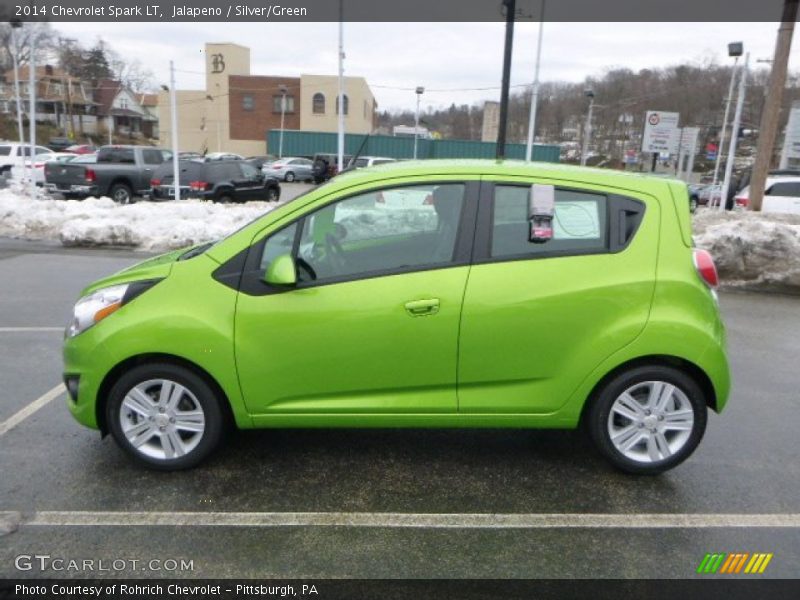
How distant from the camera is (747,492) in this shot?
11.4 ft

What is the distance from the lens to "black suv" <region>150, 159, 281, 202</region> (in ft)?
57.1

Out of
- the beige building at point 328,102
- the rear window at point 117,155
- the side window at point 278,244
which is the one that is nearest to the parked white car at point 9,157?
the rear window at point 117,155

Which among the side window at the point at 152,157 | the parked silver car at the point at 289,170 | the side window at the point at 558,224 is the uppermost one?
the side window at the point at 558,224

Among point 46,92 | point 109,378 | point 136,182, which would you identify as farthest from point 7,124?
point 109,378

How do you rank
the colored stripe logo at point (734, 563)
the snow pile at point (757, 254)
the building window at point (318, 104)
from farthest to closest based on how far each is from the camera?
the building window at point (318, 104)
the snow pile at point (757, 254)
the colored stripe logo at point (734, 563)

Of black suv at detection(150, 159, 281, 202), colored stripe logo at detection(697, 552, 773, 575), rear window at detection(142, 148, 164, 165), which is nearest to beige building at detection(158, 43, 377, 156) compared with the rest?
rear window at detection(142, 148, 164, 165)

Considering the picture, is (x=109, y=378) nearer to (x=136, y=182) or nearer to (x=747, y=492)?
(x=747, y=492)

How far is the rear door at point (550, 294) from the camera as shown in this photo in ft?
10.8

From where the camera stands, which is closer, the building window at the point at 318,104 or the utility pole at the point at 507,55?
the utility pole at the point at 507,55

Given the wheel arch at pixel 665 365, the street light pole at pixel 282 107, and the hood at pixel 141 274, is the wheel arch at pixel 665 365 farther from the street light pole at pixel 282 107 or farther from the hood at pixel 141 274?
the street light pole at pixel 282 107

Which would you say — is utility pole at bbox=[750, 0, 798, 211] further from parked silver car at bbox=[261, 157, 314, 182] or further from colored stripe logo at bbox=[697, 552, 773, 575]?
parked silver car at bbox=[261, 157, 314, 182]

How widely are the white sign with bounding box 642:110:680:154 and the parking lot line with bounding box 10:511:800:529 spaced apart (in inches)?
992
